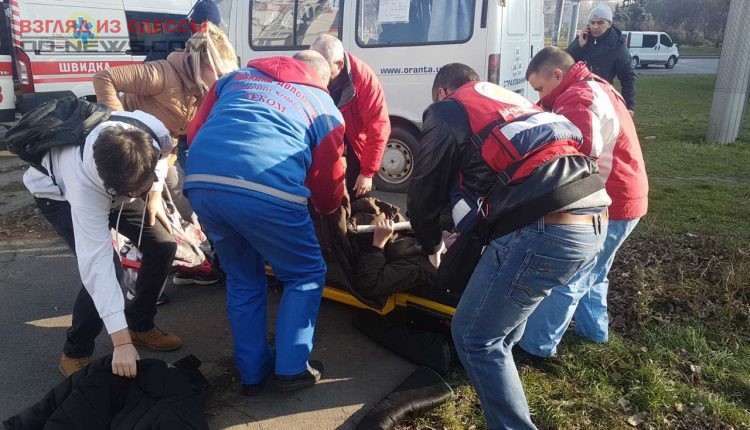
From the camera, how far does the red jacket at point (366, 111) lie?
400cm

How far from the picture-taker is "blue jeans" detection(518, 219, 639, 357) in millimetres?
2914

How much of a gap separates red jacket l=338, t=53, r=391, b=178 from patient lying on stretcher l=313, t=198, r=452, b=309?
651 millimetres

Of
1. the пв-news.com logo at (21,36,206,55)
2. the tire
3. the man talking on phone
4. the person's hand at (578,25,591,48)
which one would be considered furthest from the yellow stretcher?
the пв-news.com logo at (21,36,206,55)

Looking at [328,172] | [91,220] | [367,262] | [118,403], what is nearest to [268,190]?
[328,172]

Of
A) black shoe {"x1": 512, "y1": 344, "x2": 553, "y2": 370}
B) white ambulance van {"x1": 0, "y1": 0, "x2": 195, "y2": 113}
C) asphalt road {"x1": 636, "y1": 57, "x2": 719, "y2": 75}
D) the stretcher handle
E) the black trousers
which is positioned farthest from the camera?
asphalt road {"x1": 636, "y1": 57, "x2": 719, "y2": 75}

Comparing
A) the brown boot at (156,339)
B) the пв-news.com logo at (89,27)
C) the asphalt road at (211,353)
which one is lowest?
the asphalt road at (211,353)

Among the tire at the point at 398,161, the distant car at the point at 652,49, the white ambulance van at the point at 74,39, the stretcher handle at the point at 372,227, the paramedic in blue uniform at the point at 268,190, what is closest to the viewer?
the paramedic in blue uniform at the point at 268,190

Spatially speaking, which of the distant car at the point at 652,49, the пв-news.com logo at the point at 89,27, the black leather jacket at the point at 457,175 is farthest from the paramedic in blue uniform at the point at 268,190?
the distant car at the point at 652,49

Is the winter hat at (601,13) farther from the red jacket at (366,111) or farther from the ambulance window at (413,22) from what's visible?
the red jacket at (366,111)

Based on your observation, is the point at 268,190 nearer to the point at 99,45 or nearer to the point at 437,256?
the point at 437,256

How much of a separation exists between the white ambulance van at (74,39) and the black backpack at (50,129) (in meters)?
6.30

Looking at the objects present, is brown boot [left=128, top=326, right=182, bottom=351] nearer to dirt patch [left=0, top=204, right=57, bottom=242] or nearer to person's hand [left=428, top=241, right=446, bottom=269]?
person's hand [left=428, top=241, right=446, bottom=269]

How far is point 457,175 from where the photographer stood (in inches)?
94.1

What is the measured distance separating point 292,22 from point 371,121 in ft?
10.4
